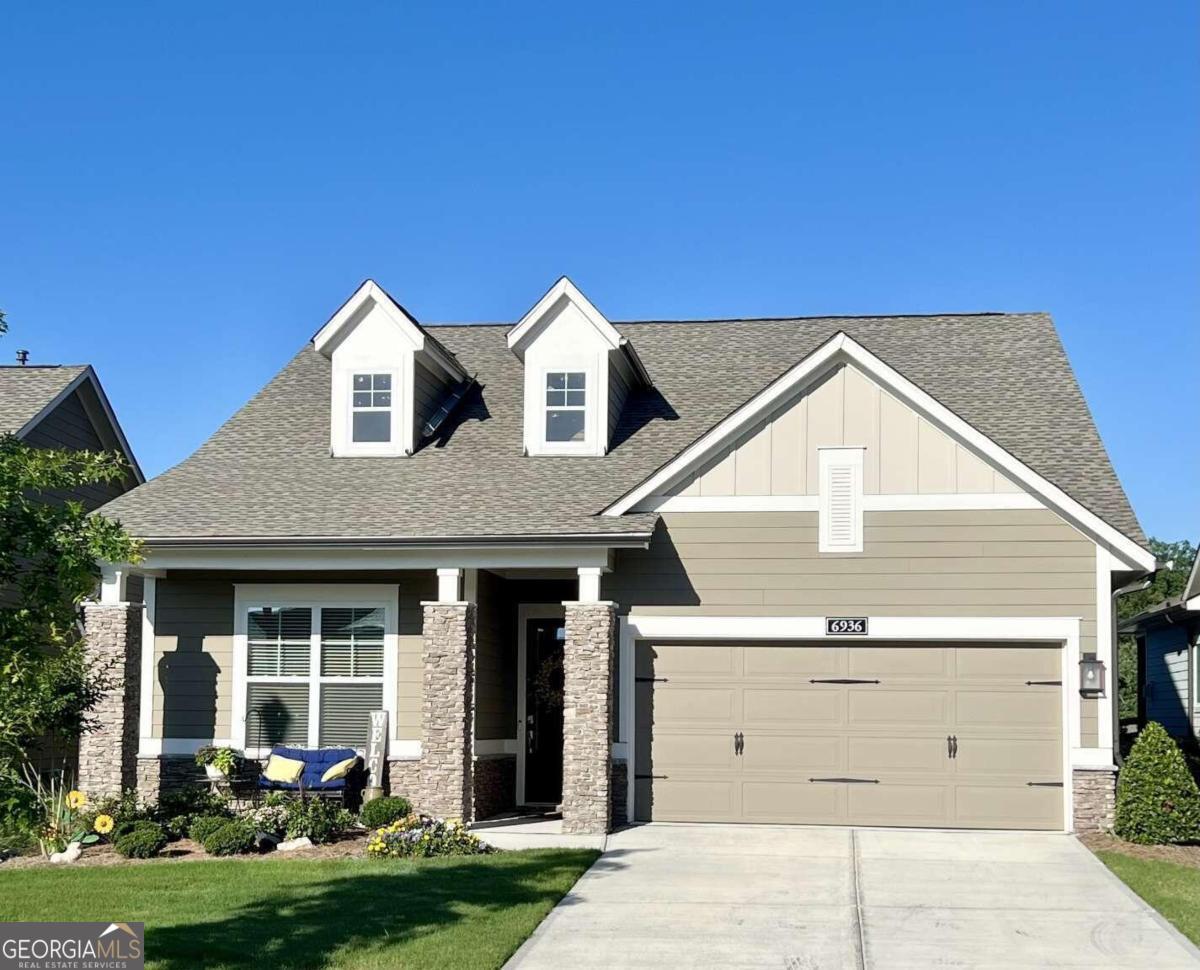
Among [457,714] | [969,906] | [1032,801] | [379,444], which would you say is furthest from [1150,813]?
[379,444]

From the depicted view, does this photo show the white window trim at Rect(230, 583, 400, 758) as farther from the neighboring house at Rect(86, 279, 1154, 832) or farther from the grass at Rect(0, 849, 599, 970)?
the grass at Rect(0, 849, 599, 970)

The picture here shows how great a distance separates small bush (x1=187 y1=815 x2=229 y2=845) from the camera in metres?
15.0

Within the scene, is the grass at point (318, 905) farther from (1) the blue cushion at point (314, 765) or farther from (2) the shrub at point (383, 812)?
(1) the blue cushion at point (314, 765)

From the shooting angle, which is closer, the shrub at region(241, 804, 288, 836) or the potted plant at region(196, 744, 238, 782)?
the shrub at region(241, 804, 288, 836)

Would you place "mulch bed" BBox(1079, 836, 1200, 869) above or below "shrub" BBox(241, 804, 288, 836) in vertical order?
below

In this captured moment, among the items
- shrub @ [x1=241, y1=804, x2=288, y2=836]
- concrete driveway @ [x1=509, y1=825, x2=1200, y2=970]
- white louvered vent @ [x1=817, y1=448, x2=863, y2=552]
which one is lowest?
concrete driveway @ [x1=509, y1=825, x2=1200, y2=970]

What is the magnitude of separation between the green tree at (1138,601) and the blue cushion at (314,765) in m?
9.70

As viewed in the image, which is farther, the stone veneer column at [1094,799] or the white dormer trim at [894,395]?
the white dormer trim at [894,395]

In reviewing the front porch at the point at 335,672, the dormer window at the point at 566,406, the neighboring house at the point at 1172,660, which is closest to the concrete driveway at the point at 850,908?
the front porch at the point at 335,672

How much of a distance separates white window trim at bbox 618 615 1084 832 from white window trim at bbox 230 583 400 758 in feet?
9.49

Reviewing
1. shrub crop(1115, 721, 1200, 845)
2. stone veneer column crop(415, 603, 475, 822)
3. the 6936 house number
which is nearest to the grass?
stone veneer column crop(415, 603, 475, 822)

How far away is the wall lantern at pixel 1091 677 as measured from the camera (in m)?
16.1

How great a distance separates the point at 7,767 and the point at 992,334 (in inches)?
641

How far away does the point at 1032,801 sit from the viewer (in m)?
16.5
